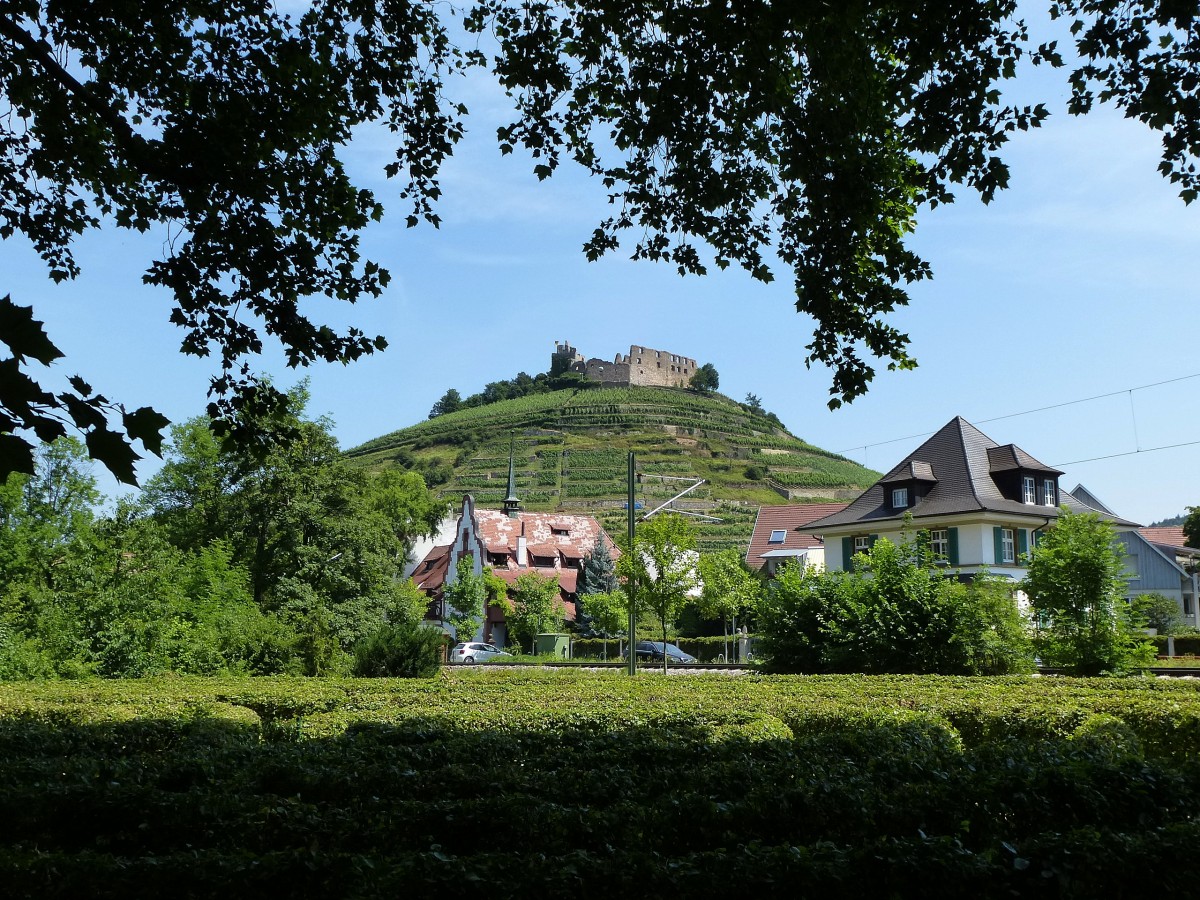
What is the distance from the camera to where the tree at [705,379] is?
176000mm

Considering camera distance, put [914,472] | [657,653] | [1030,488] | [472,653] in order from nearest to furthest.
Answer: [1030,488]
[914,472]
[657,653]
[472,653]

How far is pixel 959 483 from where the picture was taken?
4197cm

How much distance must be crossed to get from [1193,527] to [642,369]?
373ft

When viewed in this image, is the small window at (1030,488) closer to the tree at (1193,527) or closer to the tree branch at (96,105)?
the tree at (1193,527)

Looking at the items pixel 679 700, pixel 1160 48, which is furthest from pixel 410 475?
pixel 1160 48

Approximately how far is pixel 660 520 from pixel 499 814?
22108 mm

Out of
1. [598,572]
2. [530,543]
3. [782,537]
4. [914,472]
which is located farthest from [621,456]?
[914,472]

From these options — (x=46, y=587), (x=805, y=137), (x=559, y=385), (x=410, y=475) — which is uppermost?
(x=559, y=385)

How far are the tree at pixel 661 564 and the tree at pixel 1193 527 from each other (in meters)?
51.9

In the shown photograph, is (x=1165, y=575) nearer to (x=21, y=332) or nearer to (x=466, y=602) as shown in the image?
(x=466, y=602)

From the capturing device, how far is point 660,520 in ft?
91.1

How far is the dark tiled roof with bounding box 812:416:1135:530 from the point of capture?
4088 centimetres

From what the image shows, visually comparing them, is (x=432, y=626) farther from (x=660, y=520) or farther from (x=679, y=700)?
(x=679, y=700)

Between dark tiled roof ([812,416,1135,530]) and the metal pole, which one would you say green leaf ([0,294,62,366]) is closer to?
the metal pole
